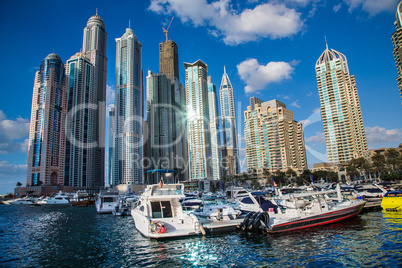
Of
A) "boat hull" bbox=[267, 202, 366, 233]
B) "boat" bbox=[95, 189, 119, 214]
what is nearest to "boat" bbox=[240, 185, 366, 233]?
"boat hull" bbox=[267, 202, 366, 233]

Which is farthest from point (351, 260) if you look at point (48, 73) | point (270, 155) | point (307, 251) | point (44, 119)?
point (48, 73)

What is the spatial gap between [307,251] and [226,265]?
5.48 m

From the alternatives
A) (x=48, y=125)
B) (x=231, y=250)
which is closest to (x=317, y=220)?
(x=231, y=250)

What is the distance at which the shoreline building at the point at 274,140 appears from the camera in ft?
454

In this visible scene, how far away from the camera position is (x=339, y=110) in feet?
446

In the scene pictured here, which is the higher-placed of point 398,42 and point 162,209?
point 398,42

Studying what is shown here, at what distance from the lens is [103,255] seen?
16.4 metres

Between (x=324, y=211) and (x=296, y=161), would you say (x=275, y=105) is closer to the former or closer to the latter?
(x=296, y=161)

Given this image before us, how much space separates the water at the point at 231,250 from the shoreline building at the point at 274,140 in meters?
119

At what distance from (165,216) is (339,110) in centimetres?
14155

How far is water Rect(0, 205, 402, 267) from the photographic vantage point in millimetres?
13648

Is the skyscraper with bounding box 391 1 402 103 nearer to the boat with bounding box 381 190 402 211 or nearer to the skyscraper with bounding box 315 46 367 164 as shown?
the skyscraper with bounding box 315 46 367 164

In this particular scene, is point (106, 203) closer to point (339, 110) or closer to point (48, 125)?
point (339, 110)

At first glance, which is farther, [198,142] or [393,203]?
[198,142]
